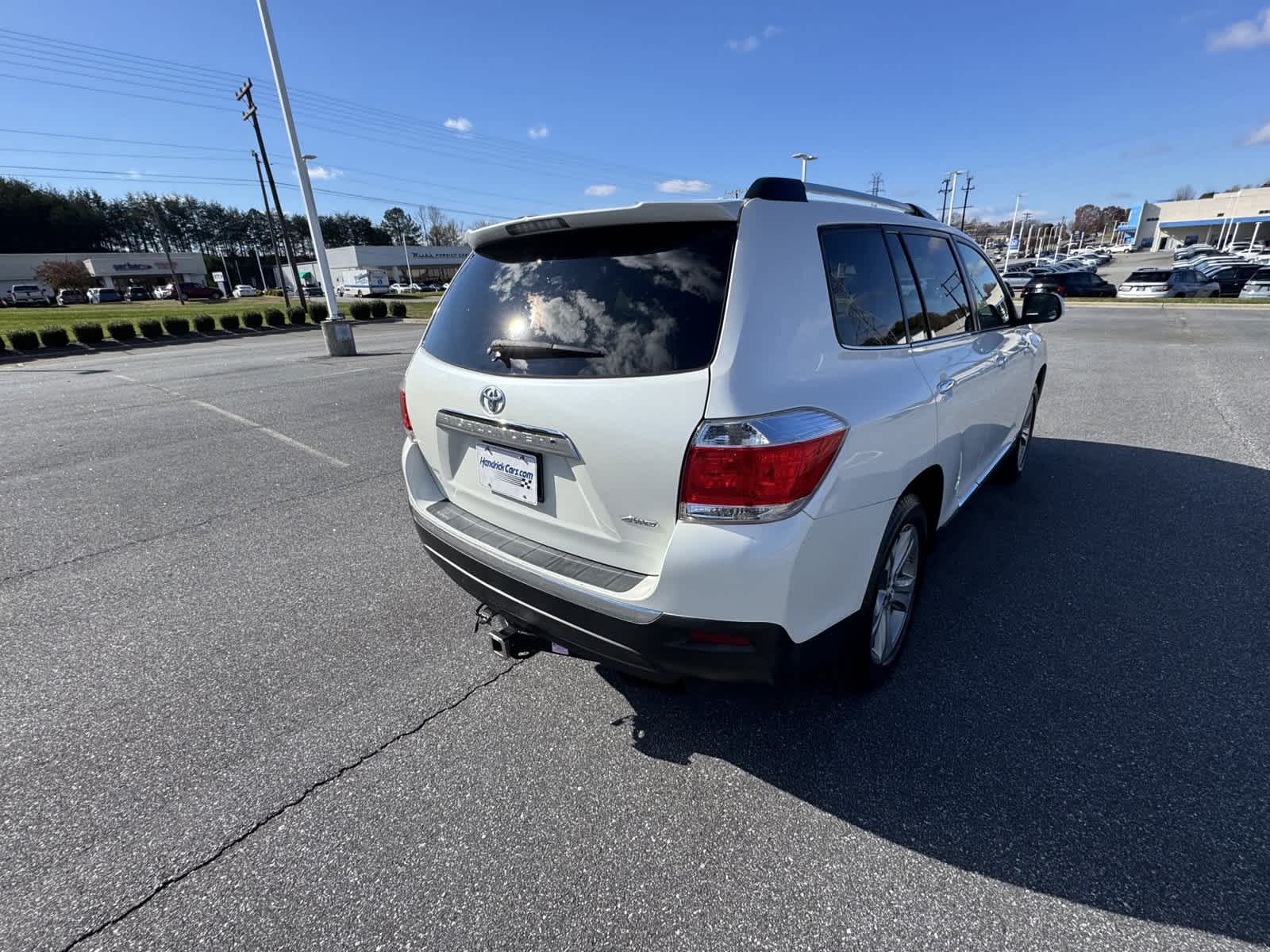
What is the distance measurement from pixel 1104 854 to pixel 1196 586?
7.45 feet

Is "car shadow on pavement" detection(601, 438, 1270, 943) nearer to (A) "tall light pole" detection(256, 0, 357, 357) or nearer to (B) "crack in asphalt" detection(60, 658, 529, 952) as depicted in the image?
(B) "crack in asphalt" detection(60, 658, 529, 952)

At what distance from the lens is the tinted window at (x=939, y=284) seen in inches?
110

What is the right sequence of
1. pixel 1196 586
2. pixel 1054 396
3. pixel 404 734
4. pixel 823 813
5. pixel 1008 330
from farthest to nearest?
pixel 1054 396 < pixel 1008 330 < pixel 1196 586 < pixel 404 734 < pixel 823 813

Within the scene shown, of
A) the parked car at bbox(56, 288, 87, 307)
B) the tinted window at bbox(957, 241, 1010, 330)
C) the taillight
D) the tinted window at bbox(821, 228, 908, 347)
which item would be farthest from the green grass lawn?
the taillight

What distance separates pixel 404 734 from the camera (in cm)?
235

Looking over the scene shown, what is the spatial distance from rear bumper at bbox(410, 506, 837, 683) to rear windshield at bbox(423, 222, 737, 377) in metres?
0.75

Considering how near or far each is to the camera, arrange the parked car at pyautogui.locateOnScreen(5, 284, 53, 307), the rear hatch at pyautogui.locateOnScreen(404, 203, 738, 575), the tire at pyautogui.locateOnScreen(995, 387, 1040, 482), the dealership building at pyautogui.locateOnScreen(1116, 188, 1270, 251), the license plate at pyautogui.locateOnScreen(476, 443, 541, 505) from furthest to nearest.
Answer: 1. the dealership building at pyautogui.locateOnScreen(1116, 188, 1270, 251)
2. the parked car at pyautogui.locateOnScreen(5, 284, 53, 307)
3. the tire at pyautogui.locateOnScreen(995, 387, 1040, 482)
4. the license plate at pyautogui.locateOnScreen(476, 443, 541, 505)
5. the rear hatch at pyautogui.locateOnScreen(404, 203, 738, 575)

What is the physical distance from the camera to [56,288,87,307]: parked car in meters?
60.7

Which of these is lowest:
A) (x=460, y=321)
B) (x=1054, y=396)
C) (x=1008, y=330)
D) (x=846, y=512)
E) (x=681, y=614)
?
(x=1054, y=396)

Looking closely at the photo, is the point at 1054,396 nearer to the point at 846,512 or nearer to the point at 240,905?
the point at 846,512

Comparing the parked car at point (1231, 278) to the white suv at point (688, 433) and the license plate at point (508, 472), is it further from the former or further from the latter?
the license plate at point (508, 472)

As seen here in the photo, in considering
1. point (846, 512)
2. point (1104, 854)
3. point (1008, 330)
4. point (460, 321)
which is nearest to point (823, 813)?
point (1104, 854)

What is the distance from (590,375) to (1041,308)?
3768 mm

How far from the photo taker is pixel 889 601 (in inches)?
99.0
